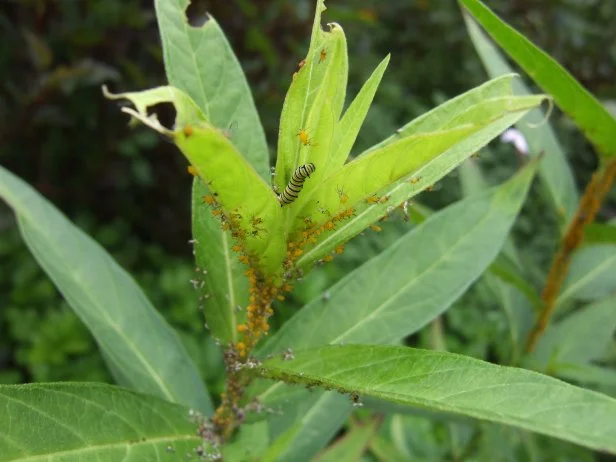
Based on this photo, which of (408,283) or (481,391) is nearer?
(481,391)

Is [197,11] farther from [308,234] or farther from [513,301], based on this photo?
[308,234]

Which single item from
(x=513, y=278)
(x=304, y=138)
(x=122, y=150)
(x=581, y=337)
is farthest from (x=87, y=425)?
(x=122, y=150)

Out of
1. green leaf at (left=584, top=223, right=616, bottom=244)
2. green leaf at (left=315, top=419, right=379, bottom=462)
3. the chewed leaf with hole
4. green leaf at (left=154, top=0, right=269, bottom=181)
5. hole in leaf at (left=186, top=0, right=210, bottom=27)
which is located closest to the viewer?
the chewed leaf with hole

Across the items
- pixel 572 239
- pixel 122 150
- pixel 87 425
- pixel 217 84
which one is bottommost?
pixel 572 239

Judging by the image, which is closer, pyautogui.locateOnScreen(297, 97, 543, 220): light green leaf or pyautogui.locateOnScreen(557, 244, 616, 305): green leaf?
pyautogui.locateOnScreen(297, 97, 543, 220): light green leaf

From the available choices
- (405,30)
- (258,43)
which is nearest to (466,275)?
(258,43)

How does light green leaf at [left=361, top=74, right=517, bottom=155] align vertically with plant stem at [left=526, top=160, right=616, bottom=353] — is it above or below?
above

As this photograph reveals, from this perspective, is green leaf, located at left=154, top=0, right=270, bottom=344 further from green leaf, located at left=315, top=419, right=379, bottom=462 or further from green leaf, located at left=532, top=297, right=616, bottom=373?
green leaf, located at left=532, top=297, right=616, bottom=373

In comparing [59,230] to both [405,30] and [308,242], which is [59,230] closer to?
[308,242]

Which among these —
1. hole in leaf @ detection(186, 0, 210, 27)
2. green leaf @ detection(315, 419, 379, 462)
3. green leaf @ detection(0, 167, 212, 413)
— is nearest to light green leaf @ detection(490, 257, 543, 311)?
green leaf @ detection(315, 419, 379, 462)
